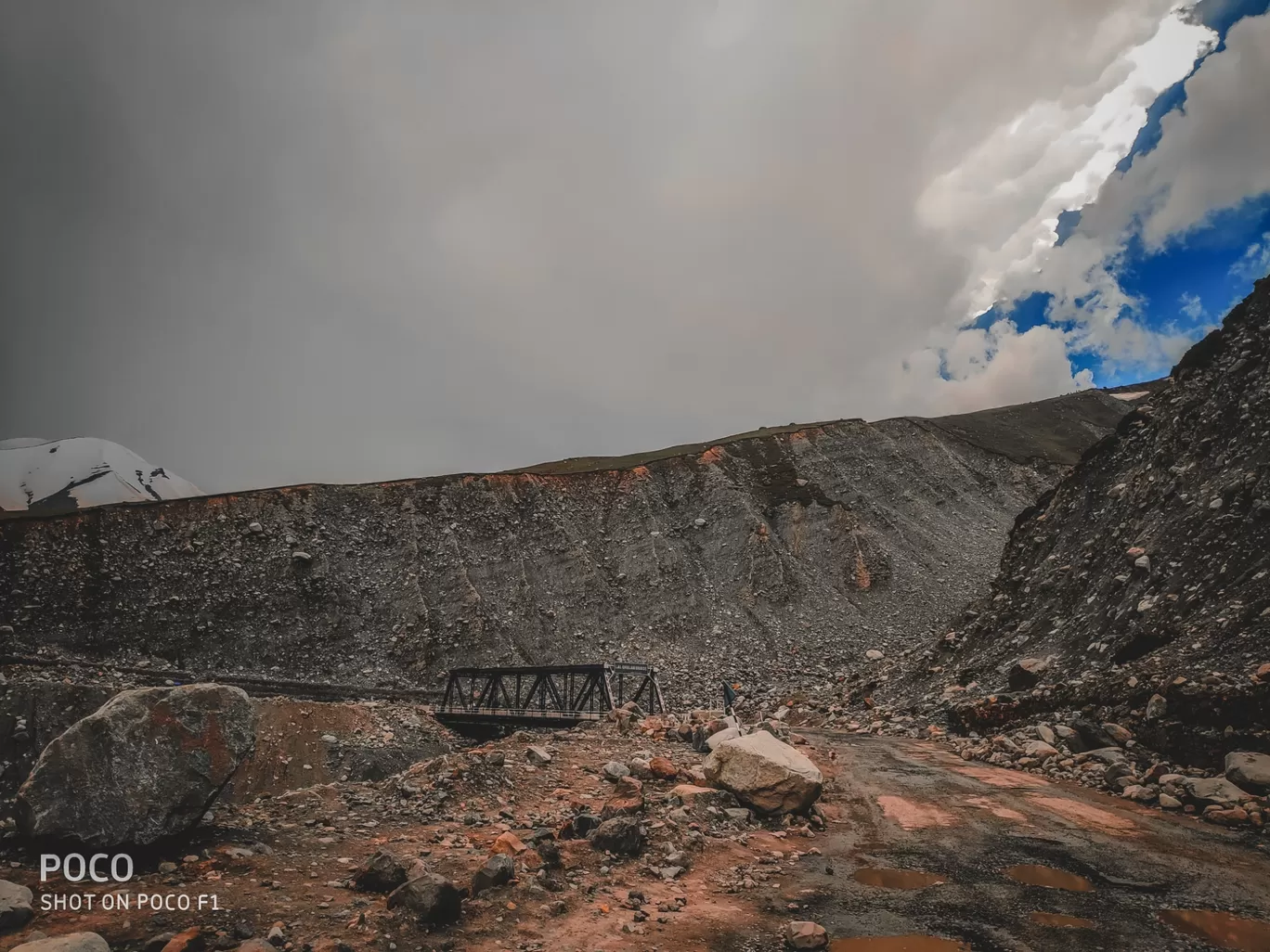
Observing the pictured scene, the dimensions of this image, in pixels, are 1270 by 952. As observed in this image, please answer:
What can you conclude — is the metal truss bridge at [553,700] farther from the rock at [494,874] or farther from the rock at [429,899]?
the rock at [429,899]

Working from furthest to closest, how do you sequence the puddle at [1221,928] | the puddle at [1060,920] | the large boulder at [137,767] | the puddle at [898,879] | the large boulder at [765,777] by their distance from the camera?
the large boulder at [765,777], the puddle at [898,879], the large boulder at [137,767], the puddle at [1060,920], the puddle at [1221,928]

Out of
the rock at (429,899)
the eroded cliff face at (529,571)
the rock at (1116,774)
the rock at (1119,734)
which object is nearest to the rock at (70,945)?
the rock at (429,899)

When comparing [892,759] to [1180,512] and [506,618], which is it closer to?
[1180,512]

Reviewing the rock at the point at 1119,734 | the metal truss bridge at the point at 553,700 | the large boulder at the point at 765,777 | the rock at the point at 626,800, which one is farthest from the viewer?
the metal truss bridge at the point at 553,700

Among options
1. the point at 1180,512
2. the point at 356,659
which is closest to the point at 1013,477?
the point at 1180,512

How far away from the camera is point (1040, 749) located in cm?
1124

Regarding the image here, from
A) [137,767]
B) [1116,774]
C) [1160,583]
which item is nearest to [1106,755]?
[1116,774]

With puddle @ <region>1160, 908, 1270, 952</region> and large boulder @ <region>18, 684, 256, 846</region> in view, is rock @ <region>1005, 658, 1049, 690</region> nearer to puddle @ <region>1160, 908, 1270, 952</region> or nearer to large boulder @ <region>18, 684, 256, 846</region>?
puddle @ <region>1160, 908, 1270, 952</region>

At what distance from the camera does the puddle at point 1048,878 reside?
5.99 m

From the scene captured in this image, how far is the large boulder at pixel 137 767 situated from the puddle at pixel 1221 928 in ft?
30.8

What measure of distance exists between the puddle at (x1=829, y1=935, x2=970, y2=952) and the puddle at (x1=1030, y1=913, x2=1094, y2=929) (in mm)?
945

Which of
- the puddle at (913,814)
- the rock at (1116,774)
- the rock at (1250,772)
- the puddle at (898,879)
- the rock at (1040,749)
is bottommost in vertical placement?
the rock at (1040,749)

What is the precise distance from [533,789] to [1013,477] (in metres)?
57.7

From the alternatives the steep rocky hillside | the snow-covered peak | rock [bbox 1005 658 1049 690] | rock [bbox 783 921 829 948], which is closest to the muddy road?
rock [bbox 783 921 829 948]
